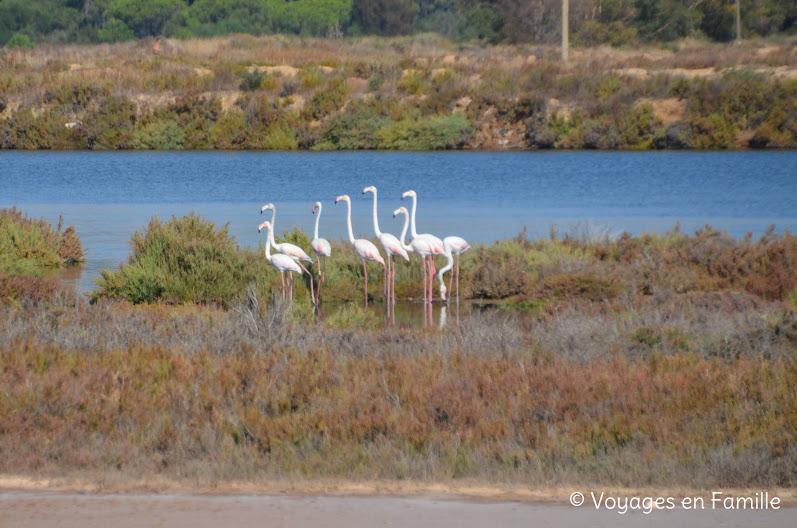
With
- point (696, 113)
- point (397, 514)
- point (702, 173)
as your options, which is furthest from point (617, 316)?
point (696, 113)

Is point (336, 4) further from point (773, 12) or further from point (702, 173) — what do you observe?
point (702, 173)

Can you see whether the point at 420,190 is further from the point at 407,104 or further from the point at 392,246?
the point at 407,104

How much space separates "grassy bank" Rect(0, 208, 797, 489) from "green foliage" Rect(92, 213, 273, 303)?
297 centimetres

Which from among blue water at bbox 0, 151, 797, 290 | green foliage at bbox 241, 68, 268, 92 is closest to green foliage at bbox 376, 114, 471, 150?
blue water at bbox 0, 151, 797, 290

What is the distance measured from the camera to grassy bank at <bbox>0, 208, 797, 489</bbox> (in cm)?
664

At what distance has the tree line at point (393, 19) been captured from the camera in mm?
62938

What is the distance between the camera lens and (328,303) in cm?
1445

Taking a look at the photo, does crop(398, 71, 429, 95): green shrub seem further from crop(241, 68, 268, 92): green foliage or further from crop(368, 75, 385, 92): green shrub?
crop(241, 68, 268, 92): green foliage

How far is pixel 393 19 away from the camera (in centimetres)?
8331

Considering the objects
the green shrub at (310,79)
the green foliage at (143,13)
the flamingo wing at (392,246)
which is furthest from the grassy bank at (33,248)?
the green foliage at (143,13)

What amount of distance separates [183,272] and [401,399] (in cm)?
694

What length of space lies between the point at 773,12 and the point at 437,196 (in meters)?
42.5

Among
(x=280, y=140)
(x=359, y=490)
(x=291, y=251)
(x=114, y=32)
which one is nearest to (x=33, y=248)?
(x=291, y=251)

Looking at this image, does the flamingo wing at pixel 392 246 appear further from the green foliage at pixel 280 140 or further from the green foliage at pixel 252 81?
the green foliage at pixel 252 81
